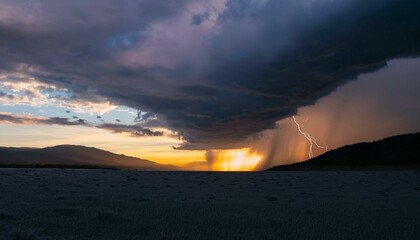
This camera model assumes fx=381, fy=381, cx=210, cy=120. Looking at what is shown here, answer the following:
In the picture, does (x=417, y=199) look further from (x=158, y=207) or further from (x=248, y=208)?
(x=158, y=207)

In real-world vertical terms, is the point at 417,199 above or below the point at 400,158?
below

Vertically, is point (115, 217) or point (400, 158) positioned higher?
point (400, 158)

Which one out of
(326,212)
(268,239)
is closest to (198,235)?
(268,239)

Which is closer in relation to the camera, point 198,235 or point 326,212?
point 198,235

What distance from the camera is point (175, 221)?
22.3ft

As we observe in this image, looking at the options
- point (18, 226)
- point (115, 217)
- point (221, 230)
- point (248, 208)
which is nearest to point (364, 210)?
point (248, 208)

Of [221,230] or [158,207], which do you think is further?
[158,207]

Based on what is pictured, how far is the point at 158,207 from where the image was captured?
27.1 feet

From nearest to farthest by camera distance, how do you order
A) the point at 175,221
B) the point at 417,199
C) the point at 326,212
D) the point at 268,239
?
the point at 268,239 < the point at 175,221 < the point at 326,212 < the point at 417,199

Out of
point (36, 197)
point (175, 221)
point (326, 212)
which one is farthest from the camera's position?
point (36, 197)

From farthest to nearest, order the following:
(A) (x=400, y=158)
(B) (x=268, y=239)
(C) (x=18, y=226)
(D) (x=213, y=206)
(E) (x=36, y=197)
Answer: (A) (x=400, y=158), (E) (x=36, y=197), (D) (x=213, y=206), (C) (x=18, y=226), (B) (x=268, y=239)

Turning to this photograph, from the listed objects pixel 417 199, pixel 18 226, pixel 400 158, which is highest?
pixel 400 158

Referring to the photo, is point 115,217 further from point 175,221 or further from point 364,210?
point 364,210

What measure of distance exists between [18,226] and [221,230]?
3238 mm
